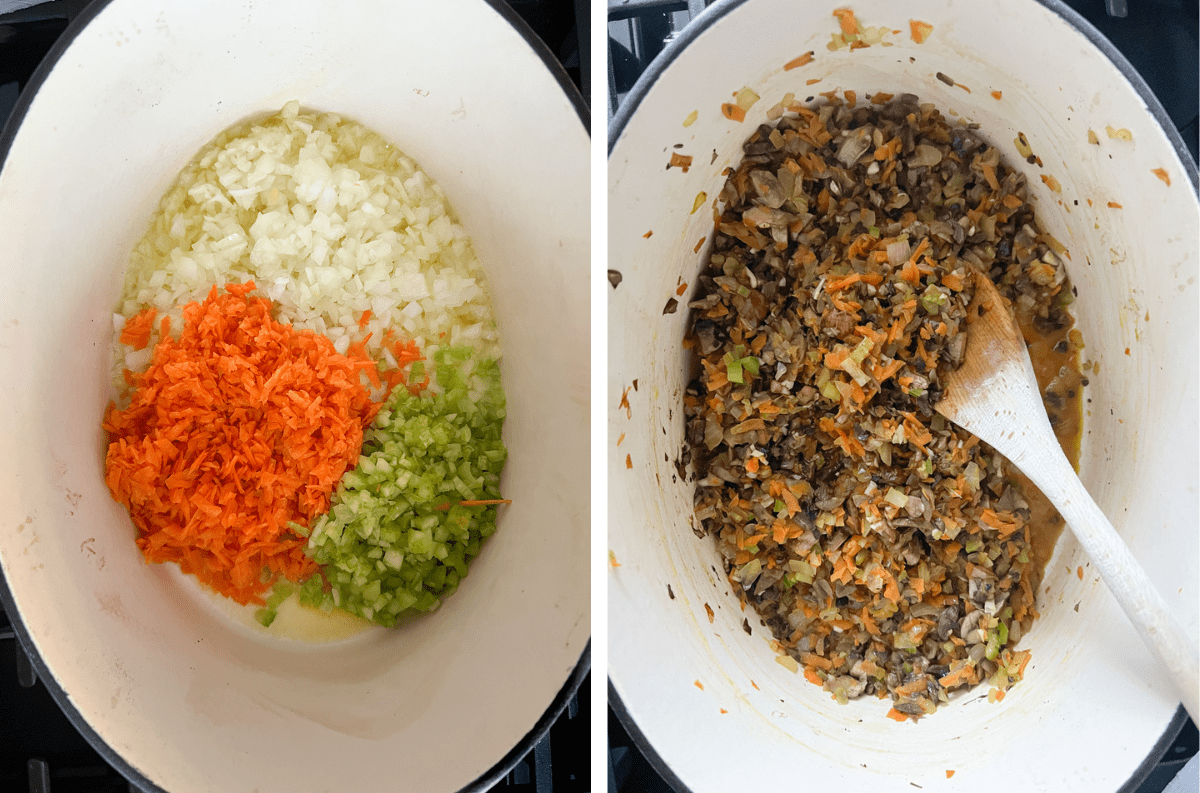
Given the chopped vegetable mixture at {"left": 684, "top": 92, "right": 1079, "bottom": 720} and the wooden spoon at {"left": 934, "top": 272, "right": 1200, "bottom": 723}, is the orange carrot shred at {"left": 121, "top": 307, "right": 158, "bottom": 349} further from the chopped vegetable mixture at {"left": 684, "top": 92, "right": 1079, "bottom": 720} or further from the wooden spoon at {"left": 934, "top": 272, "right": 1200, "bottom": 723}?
the wooden spoon at {"left": 934, "top": 272, "right": 1200, "bottom": 723}

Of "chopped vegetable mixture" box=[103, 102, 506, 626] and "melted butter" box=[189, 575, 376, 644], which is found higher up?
"chopped vegetable mixture" box=[103, 102, 506, 626]

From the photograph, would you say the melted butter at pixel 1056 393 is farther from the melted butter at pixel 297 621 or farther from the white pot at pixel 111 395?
the melted butter at pixel 297 621

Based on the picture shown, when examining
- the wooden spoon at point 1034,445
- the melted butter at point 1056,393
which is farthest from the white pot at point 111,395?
the melted butter at point 1056,393

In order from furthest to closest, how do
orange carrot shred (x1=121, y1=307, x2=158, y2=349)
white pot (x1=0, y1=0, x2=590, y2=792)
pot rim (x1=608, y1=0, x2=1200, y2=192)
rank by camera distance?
1. orange carrot shred (x1=121, y1=307, x2=158, y2=349)
2. white pot (x1=0, y1=0, x2=590, y2=792)
3. pot rim (x1=608, y1=0, x2=1200, y2=192)

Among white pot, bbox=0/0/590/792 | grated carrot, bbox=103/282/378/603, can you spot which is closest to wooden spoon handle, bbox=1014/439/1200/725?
A: white pot, bbox=0/0/590/792

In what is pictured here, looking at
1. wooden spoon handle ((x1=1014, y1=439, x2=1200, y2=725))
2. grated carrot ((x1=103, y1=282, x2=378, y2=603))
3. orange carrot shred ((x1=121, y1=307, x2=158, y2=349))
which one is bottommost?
wooden spoon handle ((x1=1014, y1=439, x2=1200, y2=725))

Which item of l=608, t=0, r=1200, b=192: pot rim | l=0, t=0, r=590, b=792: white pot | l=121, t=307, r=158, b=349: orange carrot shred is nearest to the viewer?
l=608, t=0, r=1200, b=192: pot rim
